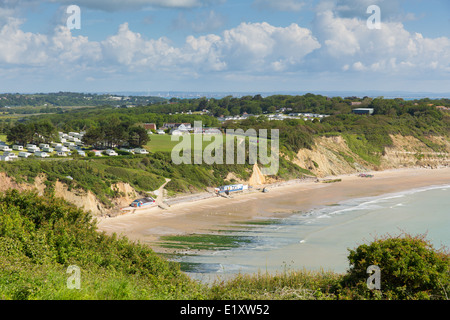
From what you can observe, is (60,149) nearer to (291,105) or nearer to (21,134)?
(21,134)

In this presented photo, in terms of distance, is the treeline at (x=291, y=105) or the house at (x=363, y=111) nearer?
the house at (x=363, y=111)

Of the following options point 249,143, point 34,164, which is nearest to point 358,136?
point 249,143

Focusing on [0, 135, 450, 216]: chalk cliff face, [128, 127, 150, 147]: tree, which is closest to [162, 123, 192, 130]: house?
[128, 127, 150, 147]: tree

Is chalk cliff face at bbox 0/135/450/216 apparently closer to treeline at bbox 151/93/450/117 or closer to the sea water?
the sea water

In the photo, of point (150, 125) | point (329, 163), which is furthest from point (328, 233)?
point (150, 125)

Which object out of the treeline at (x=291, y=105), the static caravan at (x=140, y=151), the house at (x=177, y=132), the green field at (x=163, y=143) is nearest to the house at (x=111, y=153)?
the static caravan at (x=140, y=151)

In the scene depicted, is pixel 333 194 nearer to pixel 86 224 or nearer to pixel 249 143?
pixel 249 143

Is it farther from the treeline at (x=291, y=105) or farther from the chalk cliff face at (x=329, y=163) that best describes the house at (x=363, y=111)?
A: the chalk cliff face at (x=329, y=163)

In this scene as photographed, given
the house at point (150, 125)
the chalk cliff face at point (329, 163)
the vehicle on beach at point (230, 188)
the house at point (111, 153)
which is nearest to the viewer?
the chalk cliff face at point (329, 163)

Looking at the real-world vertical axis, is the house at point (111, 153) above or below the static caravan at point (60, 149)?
below
